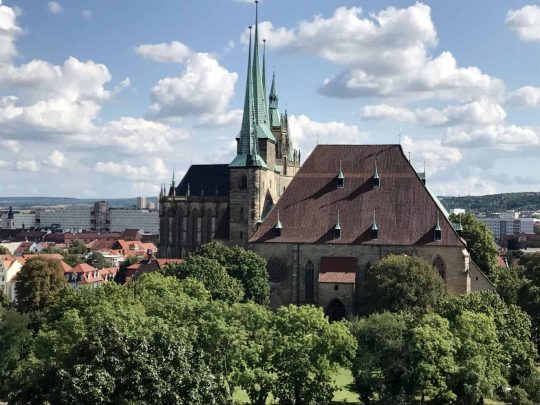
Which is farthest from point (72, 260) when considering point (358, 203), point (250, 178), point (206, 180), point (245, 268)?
point (245, 268)

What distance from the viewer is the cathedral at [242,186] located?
269 feet

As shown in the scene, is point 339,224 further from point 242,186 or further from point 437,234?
point 242,186

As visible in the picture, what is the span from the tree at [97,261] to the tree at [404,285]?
7504cm

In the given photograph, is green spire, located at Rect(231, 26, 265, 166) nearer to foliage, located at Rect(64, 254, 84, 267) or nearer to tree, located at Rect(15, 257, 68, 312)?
tree, located at Rect(15, 257, 68, 312)

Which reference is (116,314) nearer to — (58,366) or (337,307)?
(58,366)

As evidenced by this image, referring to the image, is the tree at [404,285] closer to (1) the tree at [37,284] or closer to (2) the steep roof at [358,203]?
(2) the steep roof at [358,203]

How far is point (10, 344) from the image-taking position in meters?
54.6

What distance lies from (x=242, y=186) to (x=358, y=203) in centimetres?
1259

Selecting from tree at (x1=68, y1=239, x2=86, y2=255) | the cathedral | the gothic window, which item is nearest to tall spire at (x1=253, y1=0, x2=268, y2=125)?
the cathedral

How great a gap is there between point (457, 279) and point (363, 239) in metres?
8.91

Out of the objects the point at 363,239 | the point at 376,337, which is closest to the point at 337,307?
the point at 363,239

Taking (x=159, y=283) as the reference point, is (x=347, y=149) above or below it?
above

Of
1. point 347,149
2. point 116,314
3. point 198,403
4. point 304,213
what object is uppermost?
point 347,149

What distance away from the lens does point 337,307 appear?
73.3 m
